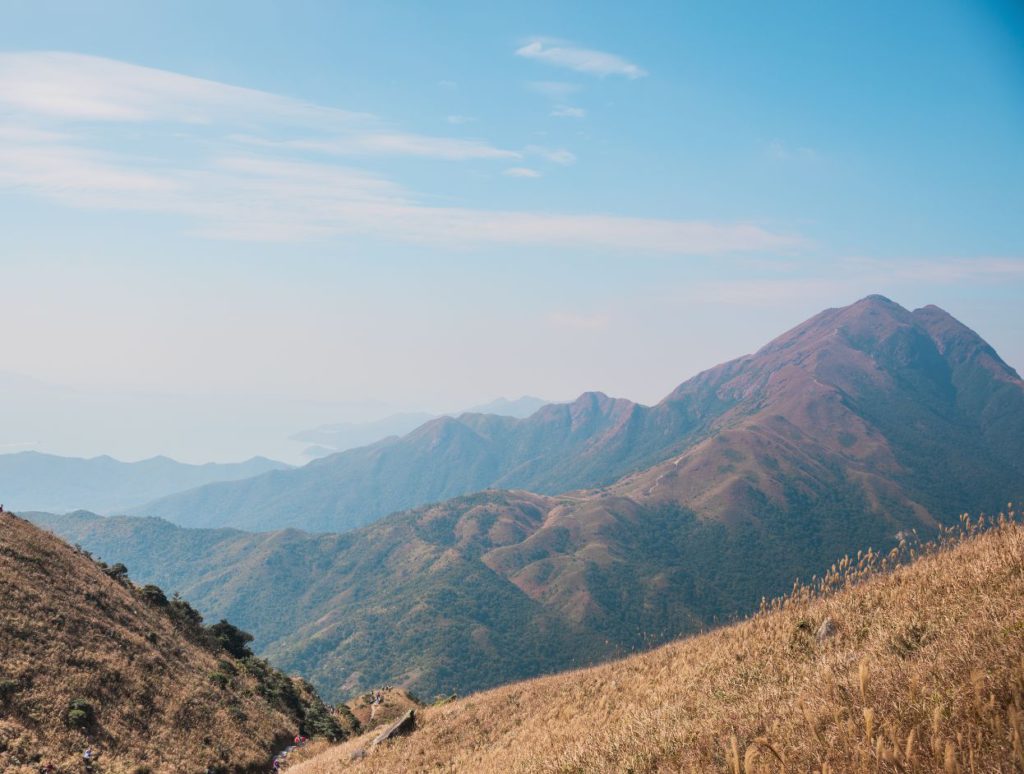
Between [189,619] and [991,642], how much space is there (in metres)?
53.8

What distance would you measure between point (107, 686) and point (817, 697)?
106 feet

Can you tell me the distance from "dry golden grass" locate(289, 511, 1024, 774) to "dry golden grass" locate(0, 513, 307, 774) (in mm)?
10810

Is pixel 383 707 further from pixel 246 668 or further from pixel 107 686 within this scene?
pixel 107 686

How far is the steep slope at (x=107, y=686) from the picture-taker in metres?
23.4

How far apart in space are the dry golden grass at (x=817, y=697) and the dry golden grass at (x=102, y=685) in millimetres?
10810

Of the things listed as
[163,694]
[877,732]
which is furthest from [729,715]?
[163,694]

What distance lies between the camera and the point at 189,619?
155ft

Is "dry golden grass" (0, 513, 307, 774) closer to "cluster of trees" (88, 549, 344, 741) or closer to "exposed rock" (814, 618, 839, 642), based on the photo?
"cluster of trees" (88, 549, 344, 741)

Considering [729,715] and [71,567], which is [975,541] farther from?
[71,567]

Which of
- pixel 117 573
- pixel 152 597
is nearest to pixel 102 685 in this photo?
pixel 152 597

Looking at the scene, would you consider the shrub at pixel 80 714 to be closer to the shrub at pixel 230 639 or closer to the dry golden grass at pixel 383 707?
the dry golden grass at pixel 383 707

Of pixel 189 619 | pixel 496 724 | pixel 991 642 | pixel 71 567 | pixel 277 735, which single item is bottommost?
pixel 277 735

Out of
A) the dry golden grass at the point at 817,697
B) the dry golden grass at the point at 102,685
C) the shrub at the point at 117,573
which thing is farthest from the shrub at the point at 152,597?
the dry golden grass at the point at 817,697

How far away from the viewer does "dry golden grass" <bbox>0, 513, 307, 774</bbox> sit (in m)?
23.2
